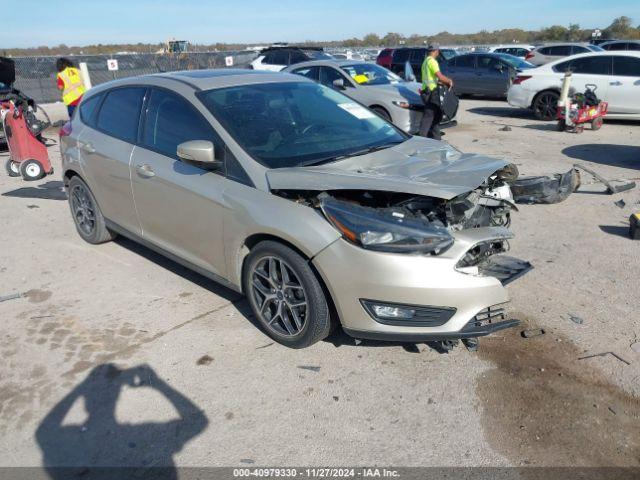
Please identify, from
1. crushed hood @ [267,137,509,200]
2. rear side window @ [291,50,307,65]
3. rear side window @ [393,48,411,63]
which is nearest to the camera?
crushed hood @ [267,137,509,200]

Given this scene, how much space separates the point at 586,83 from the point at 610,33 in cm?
5302

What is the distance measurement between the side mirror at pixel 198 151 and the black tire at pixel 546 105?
1124 cm

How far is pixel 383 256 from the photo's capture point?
298 cm

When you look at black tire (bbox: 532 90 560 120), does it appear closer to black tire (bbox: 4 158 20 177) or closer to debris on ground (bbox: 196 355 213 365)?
black tire (bbox: 4 158 20 177)

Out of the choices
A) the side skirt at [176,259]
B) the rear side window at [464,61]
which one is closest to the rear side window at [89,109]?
the side skirt at [176,259]

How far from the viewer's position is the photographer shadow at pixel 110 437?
105 inches

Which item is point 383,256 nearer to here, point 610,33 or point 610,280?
point 610,280

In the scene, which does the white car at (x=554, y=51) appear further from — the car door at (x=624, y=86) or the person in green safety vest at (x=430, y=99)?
the person in green safety vest at (x=430, y=99)

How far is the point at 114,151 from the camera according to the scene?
15.1ft

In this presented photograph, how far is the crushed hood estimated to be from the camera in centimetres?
317

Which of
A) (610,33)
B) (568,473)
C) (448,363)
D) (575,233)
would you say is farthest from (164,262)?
(610,33)

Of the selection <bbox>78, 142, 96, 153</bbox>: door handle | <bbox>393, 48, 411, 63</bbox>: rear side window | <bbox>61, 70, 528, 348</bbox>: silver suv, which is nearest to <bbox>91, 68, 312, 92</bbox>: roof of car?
<bbox>61, 70, 528, 348</bbox>: silver suv

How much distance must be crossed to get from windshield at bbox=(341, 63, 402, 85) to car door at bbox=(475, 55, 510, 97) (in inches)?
264

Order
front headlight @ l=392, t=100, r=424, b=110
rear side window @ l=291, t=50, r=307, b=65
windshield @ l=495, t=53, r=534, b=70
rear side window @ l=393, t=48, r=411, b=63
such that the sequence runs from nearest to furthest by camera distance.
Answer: front headlight @ l=392, t=100, r=424, b=110
rear side window @ l=291, t=50, r=307, b=65
windshield @ l=495, t=53, r=534, b=70
rear side window @ l=393, t=48, r=411, b=63
